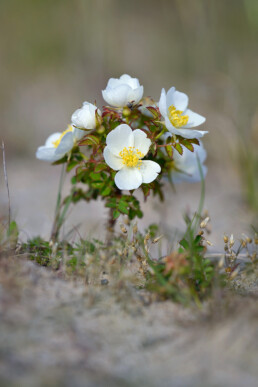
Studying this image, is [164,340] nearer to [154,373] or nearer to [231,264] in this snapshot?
[154,373]

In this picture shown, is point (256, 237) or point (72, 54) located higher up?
point (72, 54)

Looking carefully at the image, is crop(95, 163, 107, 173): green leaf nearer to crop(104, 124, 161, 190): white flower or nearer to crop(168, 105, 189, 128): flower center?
crop(104, 124, 161, 190): white flower

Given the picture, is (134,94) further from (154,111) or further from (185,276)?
(185,276)

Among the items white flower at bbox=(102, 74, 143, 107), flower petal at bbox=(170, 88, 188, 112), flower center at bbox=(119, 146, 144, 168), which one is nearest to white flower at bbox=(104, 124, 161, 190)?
flower center at bbox=(119, 146, 144, 168)

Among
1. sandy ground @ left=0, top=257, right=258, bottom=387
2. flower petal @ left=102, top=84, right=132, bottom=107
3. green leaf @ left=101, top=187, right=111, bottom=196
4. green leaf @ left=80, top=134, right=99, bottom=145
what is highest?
flower petal @ left=102, top=84, right=132, bottom=107

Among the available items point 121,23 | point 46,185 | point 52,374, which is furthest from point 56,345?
point 121,23

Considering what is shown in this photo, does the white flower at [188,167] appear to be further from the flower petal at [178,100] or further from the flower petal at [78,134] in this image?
the flower petal at [78,134]

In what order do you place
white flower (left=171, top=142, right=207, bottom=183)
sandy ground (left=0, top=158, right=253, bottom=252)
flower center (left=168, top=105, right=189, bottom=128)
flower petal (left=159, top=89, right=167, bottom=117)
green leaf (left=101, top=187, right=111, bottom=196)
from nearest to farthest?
flower petal (left=159, top=89, right=167, bottom=117), flower center (left=168, top=105, right=189, bottom=128), green leaf (left=101, top=187, right=111, bottom=196), white flower (left=171, top=142, right=207, bottom=183), sandy ground (left=0, top=158, right=253, bottom=252)
